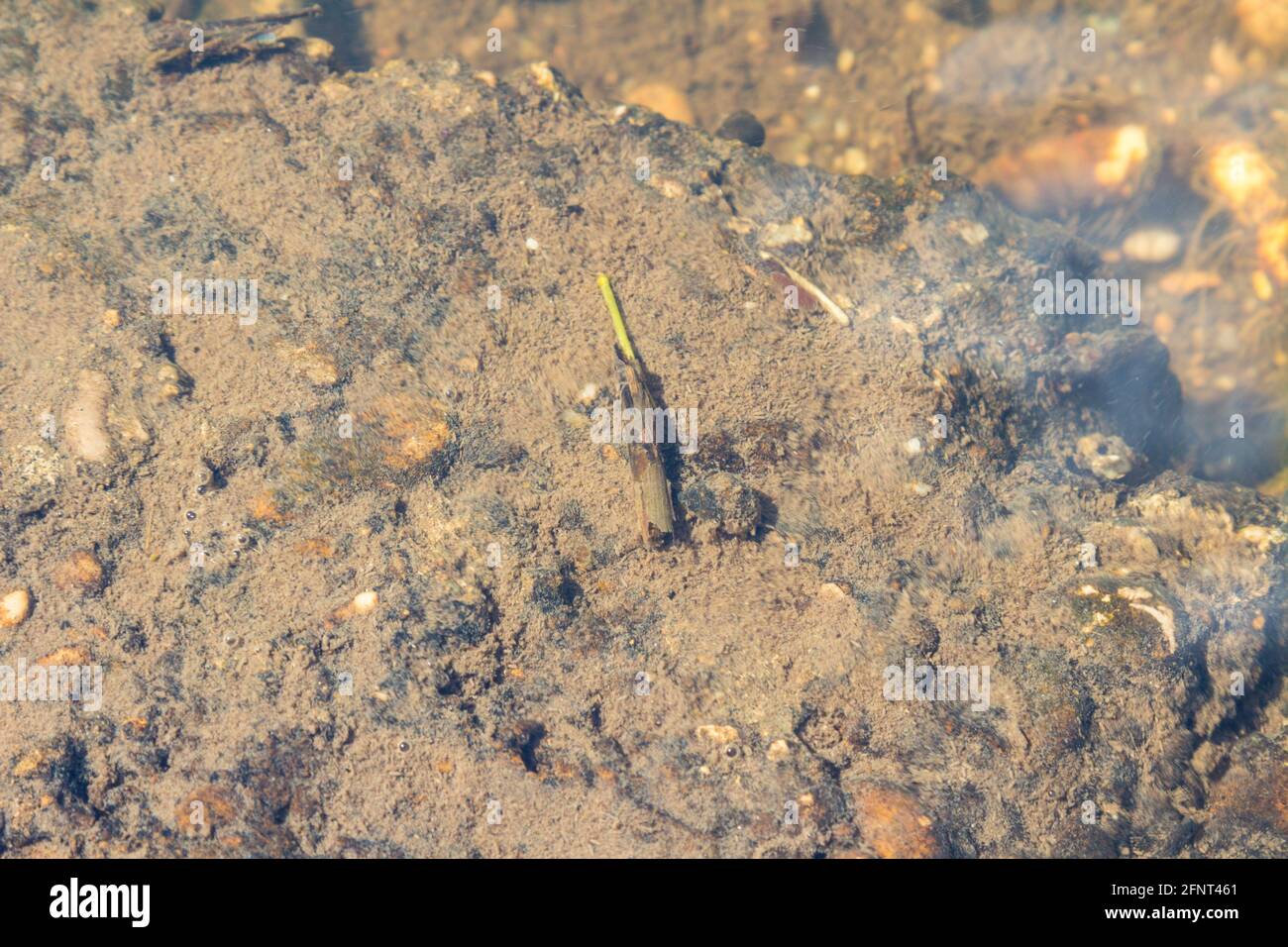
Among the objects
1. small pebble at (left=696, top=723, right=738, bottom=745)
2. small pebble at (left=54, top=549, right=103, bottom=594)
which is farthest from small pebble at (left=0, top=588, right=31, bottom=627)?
small pebble at (left=696, top=723, right=738, bottom=745)

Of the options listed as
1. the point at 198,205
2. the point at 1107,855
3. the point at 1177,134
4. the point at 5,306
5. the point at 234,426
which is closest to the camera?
the point at 1107,855

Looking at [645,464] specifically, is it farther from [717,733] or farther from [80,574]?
[80,574]

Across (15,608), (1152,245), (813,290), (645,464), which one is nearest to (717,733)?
(645,464)

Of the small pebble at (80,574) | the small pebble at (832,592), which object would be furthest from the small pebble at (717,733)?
the small pebble at (80,574)

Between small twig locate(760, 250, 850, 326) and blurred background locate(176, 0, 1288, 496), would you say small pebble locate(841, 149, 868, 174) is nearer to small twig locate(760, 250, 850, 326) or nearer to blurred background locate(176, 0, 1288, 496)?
blurred background locate(176, 0, 1288, 496)

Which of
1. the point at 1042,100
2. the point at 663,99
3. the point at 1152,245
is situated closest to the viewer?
the point at 1152,245

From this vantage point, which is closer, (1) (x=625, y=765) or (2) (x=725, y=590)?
(1) (x=625, y=765)

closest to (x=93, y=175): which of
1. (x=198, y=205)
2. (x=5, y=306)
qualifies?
(x=198, y=205)

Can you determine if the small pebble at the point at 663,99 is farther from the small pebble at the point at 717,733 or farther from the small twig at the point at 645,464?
the small pebble at the point at 717,733

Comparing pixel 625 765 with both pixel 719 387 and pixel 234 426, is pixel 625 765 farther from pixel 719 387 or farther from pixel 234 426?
pixel 234 426
